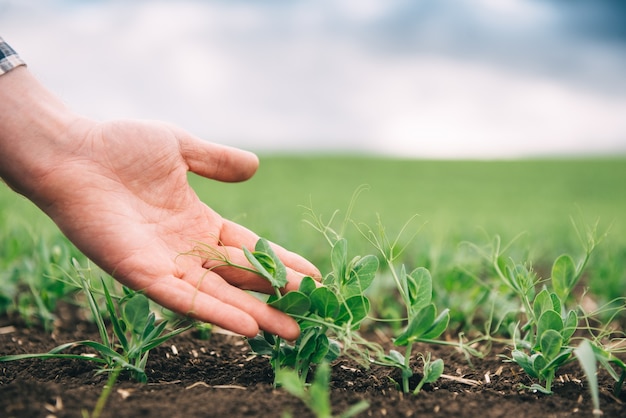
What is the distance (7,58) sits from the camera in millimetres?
1973

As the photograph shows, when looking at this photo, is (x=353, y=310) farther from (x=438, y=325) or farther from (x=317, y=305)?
(x=438, y=325)

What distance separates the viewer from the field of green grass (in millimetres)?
3207

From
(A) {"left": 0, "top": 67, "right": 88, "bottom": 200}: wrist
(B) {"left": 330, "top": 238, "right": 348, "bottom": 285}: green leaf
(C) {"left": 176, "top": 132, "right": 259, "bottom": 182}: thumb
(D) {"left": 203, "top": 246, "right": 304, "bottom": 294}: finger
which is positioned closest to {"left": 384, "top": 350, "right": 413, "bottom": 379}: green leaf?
(B) {"left": 330, "top": 238, "right": 348, "bottom": 285}: green leaf

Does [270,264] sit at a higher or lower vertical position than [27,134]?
lower

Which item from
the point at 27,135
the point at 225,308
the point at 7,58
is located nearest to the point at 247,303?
the point at 225,308

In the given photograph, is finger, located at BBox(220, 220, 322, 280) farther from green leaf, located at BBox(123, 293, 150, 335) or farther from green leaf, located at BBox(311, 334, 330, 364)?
green leaf, located at BBox(123, 293, 150, 335)

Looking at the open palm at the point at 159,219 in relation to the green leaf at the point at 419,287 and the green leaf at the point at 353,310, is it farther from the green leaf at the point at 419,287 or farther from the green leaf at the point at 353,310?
the green leaf at the point at 419,287

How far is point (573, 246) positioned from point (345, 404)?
3.70 meters

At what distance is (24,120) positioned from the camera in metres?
1.93

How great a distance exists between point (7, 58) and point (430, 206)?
8412 millimetres

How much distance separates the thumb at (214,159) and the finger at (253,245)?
0.23 meters

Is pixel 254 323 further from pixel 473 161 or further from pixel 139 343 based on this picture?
pixel 473 161

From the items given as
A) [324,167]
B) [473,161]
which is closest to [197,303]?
[324,167]

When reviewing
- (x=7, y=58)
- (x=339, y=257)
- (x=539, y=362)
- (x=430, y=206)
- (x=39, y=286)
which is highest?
(x=7, y=58)
